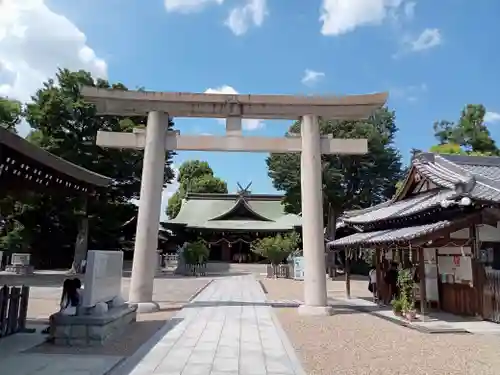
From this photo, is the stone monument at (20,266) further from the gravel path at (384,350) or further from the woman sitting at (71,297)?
the gravel path at (384,350)

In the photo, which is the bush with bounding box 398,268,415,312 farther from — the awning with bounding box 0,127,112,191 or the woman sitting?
the woman sitting

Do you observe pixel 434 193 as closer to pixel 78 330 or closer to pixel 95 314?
pixel 95 314

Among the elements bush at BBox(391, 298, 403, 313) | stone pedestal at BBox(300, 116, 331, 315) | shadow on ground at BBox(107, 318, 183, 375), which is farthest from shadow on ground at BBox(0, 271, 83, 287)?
bush at BBox(391, 298, 403, 313)

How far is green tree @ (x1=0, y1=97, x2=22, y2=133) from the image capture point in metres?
27.5

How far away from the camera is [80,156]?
87.8ft

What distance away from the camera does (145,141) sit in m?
12.7

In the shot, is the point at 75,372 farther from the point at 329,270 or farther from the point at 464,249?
the point at 329,270

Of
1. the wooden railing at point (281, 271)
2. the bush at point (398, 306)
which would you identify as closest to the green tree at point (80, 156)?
the wooden railing at point (281, 271)

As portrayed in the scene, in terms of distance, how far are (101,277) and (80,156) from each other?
20645 millimetres

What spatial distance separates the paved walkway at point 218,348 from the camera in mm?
5953

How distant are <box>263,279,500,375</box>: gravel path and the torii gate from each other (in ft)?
8.45

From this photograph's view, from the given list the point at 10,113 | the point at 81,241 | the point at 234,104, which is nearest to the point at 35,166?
the point at 234,104

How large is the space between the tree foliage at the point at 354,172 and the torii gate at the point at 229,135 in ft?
54.9

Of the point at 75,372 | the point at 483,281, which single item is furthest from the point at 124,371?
the point at 483,281
